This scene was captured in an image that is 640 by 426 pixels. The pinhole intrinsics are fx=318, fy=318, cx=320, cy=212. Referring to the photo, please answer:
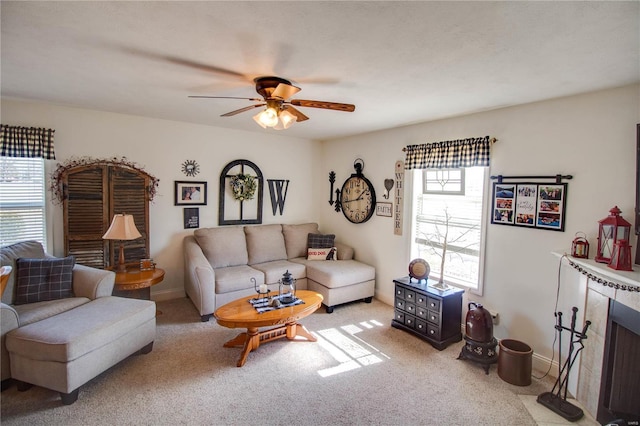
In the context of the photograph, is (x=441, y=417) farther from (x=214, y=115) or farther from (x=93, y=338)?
(x=214, y=115)

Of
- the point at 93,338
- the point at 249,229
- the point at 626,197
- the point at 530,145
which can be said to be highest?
the point at 530,145

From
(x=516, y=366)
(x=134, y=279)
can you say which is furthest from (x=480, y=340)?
(x=134, y=279)

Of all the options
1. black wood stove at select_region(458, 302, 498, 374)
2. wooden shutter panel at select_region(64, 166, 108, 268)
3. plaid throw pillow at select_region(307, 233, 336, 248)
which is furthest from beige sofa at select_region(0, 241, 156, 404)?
black wood stove at select_region(458, 302, 498, 374)

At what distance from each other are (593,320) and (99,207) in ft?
16.1

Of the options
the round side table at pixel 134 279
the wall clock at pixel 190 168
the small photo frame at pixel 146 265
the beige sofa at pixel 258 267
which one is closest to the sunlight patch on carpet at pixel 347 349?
the beige sofa at pixel 258 267

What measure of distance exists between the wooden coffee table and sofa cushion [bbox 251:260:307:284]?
2.72 ft

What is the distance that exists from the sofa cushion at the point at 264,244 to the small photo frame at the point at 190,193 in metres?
0.77

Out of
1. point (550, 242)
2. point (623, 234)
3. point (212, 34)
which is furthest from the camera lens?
point (550, 242)

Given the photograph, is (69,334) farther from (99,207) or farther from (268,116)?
(268,116)

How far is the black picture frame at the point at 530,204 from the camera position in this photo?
2721mm

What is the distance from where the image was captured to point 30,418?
2.13 meters

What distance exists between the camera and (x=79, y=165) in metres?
3.68

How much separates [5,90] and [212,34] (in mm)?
2632

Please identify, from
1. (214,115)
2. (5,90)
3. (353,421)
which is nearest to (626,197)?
(353,421)
